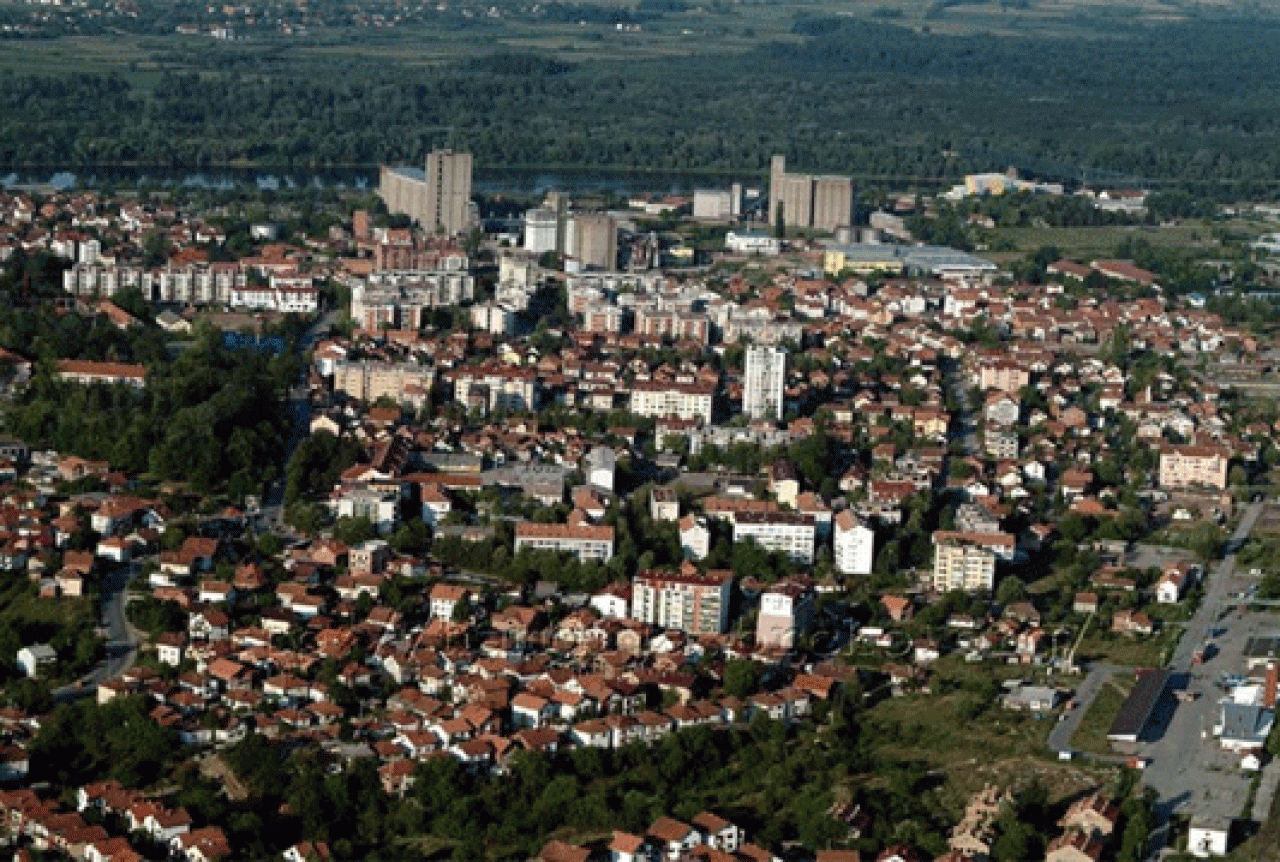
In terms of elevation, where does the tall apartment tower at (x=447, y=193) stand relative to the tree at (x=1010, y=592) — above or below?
below

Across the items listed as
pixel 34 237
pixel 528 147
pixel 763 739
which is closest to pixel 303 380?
pixel 34 237

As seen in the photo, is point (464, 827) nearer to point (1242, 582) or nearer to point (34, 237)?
point (1242, 582)

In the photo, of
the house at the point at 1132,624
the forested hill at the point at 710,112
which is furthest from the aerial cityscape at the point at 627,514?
the forested hill at the point at 710,112

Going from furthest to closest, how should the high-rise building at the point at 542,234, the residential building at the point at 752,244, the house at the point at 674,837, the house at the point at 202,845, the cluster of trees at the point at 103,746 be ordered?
the residential building at the point at 752,244 < the high-rise building at the point at 542,234 < the cluster of trees at the point at 103,746 < the house at the point at 674,837 < the house at the point at 202,845

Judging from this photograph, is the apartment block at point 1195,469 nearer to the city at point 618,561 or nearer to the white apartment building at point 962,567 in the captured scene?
the city at point 618,561

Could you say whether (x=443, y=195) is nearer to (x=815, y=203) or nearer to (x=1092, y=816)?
(x=815, y=203)

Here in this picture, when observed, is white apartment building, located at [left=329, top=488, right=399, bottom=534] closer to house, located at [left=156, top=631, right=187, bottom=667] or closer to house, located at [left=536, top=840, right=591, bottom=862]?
house, located at [left=156, top=631, right=187, bottom=667]
